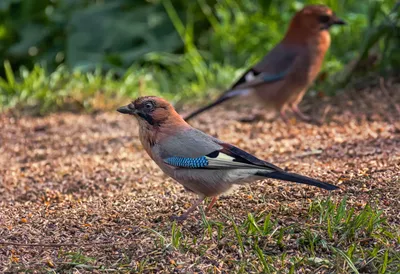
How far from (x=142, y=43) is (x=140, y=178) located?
13.9 feet

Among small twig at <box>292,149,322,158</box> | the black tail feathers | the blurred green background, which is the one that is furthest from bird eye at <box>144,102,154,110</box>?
the blurred green background

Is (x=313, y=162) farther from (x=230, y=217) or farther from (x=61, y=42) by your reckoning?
(x=61, y=42)

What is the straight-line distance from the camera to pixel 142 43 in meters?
9.25

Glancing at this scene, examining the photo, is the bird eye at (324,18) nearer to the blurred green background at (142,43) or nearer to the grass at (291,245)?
the blurred green background at (142,43)

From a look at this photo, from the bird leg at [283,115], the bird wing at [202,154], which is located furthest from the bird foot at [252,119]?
the bird wing at [202,154]

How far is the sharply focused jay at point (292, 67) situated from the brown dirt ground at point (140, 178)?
0.26 metres

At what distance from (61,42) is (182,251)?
20.9 ft

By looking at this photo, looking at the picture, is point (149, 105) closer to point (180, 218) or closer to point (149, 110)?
point (149, 110)

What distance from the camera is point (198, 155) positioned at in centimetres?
417

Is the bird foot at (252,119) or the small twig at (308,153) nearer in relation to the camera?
the small twig at (308,153)

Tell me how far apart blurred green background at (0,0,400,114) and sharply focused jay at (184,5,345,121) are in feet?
2.93

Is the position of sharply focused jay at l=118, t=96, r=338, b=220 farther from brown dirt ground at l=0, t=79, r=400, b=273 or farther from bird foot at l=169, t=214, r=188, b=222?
brown dirt ground at l=0, t=79, r=400, b=273

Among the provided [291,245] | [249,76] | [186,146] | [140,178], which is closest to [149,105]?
[186,146]

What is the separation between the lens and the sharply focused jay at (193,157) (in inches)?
158
